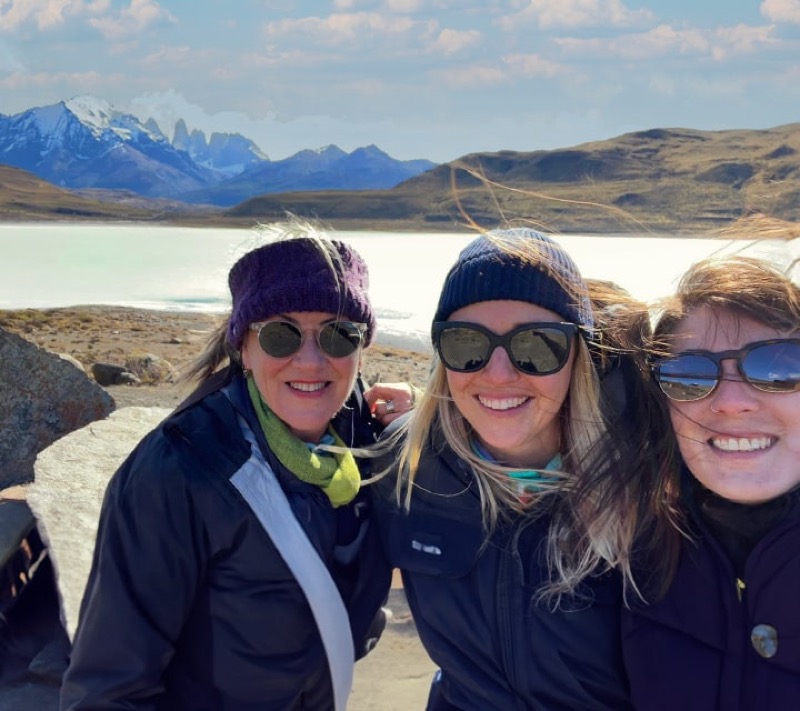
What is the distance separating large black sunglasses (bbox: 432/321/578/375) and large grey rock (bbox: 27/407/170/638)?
2.02 m

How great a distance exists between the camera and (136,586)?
81.0 inches

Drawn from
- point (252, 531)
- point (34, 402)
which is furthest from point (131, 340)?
point (252, 531)

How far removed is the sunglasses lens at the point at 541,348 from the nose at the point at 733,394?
374 mm

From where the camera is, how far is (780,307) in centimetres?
185

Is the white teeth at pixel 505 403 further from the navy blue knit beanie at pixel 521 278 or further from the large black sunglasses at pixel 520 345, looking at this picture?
the navy blue knit beanie at pixel 521 278

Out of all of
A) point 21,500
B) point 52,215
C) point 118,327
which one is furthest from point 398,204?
point 21,500

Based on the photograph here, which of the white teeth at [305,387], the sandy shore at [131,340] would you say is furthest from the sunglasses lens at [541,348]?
the sandy shore at [131,340]

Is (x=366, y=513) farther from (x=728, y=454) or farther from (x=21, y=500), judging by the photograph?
(x=21, y=500)

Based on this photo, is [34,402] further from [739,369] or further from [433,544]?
[739,369]

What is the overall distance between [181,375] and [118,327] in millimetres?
16510

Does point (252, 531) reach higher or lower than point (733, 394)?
lower

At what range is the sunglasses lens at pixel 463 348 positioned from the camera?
6.96 ft

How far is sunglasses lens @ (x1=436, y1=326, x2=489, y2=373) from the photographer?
2121mm

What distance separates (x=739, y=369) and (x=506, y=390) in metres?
0.55
